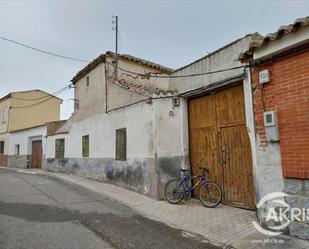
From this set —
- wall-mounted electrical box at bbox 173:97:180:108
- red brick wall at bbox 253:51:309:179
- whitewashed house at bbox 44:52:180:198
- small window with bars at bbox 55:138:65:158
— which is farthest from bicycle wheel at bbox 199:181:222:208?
small window with bars at bbox 55:138:65:158

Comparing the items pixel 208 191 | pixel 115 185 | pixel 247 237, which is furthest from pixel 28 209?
pixel 247 237

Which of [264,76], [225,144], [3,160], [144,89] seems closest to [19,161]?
[3,160]

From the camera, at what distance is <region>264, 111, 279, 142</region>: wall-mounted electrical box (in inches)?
186

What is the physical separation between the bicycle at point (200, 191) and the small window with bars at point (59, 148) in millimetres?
10132

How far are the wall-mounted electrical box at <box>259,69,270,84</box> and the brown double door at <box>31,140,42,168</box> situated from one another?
18.2 metres

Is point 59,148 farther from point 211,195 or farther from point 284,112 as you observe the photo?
point 284,112

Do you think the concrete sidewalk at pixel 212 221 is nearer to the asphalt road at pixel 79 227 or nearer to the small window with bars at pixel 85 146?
the asphalt road at pixel 79 227

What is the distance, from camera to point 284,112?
4.63 metres

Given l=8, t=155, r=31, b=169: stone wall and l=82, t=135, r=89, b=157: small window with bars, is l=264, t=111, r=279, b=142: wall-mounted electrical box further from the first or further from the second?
l=8, t=155, r=31, b=169: stone wall

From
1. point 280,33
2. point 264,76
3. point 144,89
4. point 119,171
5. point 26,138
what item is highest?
point 144,89

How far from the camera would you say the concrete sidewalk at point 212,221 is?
4.22 meters

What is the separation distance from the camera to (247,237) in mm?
4441

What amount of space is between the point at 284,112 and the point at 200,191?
3.35 metres

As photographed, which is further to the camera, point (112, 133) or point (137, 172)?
point (112, 133)
